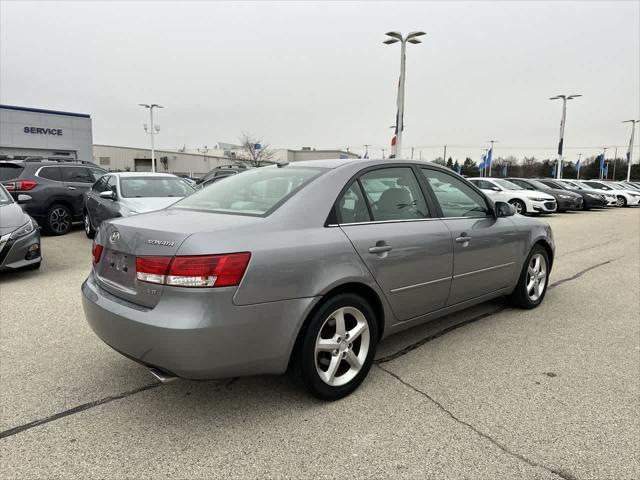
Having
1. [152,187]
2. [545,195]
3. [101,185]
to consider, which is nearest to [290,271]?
[152,187]

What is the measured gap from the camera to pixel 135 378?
320 cm

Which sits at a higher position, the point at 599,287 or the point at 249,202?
the point at 249,202

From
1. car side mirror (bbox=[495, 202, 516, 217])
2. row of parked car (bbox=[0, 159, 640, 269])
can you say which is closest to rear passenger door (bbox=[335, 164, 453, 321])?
car side mirror (bbox=[495, 202, 516, 217])

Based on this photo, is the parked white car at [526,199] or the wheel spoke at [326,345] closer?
the wheel spoke at [326,345]

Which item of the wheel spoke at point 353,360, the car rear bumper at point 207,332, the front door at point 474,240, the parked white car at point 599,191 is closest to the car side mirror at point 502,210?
the front door at point 474,240

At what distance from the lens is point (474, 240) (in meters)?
3.82

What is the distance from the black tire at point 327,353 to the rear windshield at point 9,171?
9683 millimetres

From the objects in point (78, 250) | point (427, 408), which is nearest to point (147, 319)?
point (427, 408)

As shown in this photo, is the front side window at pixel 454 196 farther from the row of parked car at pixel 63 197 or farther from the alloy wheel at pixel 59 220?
the alloy wheel at pixel 59 220

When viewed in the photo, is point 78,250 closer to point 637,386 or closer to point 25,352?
point 25,352

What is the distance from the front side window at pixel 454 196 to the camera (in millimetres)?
3754

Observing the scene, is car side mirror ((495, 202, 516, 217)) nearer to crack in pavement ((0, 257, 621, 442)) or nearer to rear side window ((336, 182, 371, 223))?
crack in pavement ((0, 257, 621, 442))

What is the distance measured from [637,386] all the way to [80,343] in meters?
4.22

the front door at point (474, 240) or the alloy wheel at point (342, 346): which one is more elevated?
the front door at point (474, 240)
